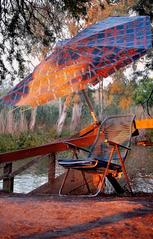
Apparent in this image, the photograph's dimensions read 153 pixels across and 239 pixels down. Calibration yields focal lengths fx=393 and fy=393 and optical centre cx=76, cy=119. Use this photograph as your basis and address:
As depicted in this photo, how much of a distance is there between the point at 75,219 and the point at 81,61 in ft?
8.01

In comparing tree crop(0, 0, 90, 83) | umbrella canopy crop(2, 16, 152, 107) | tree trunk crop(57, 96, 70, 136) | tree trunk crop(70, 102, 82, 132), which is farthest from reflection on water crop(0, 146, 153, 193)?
tree trunk crop(70, 102, 82, 132)

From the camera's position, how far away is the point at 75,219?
9.36ft

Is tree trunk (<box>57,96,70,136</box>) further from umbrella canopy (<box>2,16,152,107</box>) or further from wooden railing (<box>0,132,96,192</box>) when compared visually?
umbrella canopy (<box>2,16,152,107</box>)

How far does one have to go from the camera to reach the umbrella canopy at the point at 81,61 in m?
4.63

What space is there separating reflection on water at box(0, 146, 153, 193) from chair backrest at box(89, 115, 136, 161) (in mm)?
700

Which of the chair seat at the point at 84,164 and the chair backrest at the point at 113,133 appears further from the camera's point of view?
A: the chair backrest at the point at 113,133

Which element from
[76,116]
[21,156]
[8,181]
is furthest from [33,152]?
[76,116]

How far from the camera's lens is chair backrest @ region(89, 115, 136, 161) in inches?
201

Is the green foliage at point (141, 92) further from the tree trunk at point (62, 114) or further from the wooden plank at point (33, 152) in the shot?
the wooden plank at point (33, 152)

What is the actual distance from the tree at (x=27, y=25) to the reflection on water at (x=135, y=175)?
7.56 ft

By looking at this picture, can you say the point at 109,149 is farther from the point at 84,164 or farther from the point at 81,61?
the point at 81,61

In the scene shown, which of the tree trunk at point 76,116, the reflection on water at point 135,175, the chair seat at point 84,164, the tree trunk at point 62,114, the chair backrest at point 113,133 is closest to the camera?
the chair seat at point 84,164

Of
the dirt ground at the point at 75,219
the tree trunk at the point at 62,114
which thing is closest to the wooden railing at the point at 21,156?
the dirt ground at the point at 75,219

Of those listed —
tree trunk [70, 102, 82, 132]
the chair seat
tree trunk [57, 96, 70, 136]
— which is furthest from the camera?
tree trunk [70, 102, 82, 132]
